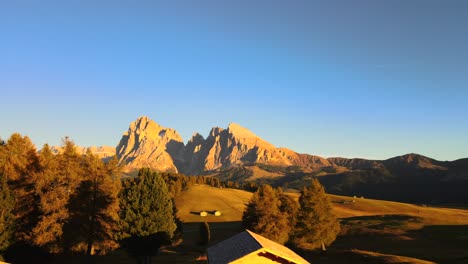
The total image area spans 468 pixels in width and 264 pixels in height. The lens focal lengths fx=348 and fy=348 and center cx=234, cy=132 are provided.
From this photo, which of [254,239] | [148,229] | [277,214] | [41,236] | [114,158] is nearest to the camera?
[254,239]

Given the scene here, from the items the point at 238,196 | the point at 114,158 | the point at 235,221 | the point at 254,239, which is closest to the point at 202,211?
the point at 235,221

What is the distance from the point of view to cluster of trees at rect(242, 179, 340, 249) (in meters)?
60.4

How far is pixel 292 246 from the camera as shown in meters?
65.6

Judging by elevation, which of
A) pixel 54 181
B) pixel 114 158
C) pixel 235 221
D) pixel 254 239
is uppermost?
pixel 114 158

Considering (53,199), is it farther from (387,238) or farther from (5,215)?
(387,238)

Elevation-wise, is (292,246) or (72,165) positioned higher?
(72,165)

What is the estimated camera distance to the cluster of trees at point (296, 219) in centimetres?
6044

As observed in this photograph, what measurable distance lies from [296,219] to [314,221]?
10.9 feet

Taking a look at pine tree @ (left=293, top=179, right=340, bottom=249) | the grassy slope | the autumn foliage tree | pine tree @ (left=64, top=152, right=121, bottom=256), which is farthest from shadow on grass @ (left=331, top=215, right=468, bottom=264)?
the autumn foliage tree

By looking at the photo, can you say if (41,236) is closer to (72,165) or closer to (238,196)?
(72,165)

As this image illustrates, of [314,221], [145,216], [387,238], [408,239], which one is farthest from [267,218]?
[408,239]

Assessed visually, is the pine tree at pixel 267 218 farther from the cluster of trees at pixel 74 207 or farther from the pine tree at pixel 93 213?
the pine tree at pixel 93 213

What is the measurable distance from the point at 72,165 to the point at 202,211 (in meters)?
102

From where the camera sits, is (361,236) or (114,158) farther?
(361,236)
